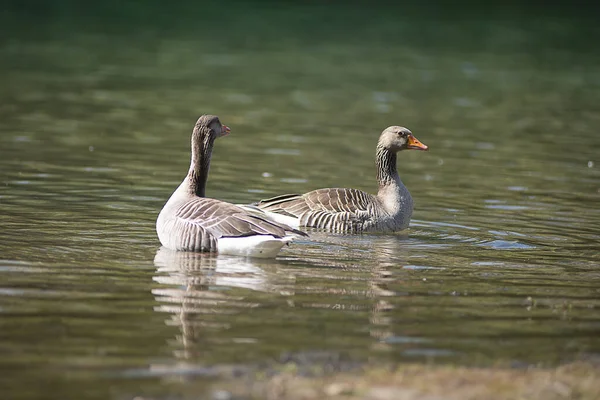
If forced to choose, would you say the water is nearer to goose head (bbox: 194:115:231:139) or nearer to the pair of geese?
the pair of geese

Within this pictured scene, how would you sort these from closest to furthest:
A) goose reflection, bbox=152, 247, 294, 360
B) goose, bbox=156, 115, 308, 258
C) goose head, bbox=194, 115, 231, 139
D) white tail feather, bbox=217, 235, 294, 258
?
goose reflection, bbox=152, 247, 294, 360, white tail feather, bbox=217, 235, 294, 258, goose, bbox=156, 115, 308, 258, goose head, bbox=194, 115, 231, 139

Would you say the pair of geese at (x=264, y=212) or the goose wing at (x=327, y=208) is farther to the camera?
the goose wing at (x=327, y=208)

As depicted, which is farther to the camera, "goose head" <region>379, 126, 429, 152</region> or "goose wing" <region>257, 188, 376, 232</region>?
"goose head" <region>379, 126, 429, 152</region>

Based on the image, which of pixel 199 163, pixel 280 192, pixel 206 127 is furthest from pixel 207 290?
pixel 280 192

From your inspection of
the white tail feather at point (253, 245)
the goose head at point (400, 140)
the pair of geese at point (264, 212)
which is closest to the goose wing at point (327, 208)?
the pair of geese at point (264, 212)

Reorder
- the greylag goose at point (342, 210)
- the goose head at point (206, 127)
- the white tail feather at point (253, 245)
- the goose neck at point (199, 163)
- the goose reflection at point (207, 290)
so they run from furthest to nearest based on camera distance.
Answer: the greylag goose at point (342, 210) < the goose head at point (206, 127) < the goose neck at point (199, 163) < the white tail feather at point (253, 245) < the goose reflection at point (207, 290)

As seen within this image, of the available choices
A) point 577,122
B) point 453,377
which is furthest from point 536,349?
point 577,122

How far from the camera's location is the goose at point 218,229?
40.6 feet

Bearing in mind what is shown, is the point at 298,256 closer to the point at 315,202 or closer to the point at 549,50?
the point at 315,202

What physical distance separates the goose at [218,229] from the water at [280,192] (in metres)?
0.23

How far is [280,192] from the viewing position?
58.6ft

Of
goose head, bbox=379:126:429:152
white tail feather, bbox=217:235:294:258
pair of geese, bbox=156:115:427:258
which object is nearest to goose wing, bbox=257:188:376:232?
pair of geese, bbox=156:115:427:258

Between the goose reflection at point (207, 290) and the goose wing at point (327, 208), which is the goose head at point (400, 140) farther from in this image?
the goose reflection at point (207, 290)

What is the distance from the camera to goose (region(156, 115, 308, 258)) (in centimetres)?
1237
